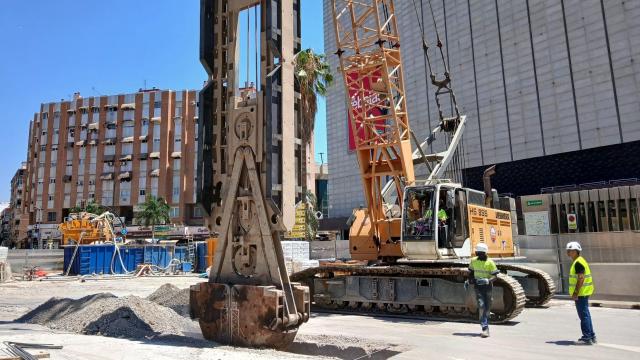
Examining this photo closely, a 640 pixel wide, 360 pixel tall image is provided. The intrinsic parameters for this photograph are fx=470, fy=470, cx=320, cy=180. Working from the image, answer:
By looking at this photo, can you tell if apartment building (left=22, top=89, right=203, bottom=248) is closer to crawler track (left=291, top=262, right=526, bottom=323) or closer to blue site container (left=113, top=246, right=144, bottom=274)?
blue site container (left=113, top=246, right=144, bottom=274)

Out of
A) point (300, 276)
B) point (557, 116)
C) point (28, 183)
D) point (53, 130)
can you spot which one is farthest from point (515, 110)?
point (28, 183)

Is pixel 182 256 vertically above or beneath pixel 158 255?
beneath

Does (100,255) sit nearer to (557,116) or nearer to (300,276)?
(300,276)

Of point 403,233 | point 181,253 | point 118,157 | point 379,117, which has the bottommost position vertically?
point 181,253

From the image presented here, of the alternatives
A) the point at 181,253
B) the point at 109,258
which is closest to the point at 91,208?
the point at 181,253

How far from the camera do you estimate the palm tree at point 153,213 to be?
70688mm

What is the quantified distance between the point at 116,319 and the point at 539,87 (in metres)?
37.8

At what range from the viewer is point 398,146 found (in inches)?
561

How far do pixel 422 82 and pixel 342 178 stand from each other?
49.1 feet

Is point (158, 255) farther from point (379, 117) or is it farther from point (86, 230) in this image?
point (379, 117)

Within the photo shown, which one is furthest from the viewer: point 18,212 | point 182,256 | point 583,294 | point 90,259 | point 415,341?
point 18,212

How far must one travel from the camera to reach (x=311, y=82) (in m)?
31.6

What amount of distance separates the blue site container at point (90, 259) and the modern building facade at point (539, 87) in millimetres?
23782

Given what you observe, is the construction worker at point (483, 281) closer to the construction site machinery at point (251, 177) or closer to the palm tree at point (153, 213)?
the construction site machinery at point (251, 177)
